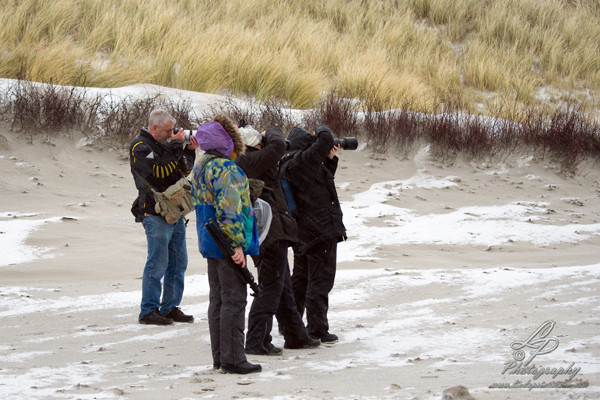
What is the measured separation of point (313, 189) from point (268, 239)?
0.73m

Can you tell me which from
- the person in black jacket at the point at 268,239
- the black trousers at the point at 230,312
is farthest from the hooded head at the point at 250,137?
the black trousers at the point at 230,312

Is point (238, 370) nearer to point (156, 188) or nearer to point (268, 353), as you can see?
point (268, 353)

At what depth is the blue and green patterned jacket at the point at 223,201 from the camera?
394 centimetres

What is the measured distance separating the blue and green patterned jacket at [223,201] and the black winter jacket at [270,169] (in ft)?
1.28

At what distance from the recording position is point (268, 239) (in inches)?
175

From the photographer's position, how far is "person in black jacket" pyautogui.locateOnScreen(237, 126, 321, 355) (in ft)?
14.8

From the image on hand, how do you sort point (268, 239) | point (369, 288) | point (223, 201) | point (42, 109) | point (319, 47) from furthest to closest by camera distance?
point (319, 47) → point (42, 109) → point (369, 288) → point (268, 239) → point (223, 201)

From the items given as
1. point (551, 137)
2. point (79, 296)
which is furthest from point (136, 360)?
point (551, 137)

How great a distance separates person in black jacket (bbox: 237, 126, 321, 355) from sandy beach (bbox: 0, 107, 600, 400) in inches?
9.0

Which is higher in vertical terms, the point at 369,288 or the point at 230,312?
the point at 230,312

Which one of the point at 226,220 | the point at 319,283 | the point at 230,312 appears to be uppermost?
the point at 226,220

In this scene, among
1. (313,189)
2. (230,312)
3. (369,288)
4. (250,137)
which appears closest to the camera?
(230,312)

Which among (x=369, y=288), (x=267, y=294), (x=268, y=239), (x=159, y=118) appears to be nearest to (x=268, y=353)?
(x=267, y=294)

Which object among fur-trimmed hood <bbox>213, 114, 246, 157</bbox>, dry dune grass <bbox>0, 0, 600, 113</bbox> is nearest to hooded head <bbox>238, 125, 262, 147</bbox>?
fur-trimmed hood <bbox>213, 114, 246, 157</bbox>
